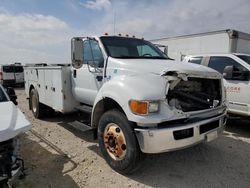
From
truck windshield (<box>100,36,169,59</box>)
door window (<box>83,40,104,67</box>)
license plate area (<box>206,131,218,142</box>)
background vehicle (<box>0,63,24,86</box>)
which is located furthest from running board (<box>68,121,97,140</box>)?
background vehicle (<box>0,63,24,86</box>)

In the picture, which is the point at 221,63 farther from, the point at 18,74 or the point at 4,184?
the point at 18,74

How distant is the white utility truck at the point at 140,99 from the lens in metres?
3.08

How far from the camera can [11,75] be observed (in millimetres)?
16812

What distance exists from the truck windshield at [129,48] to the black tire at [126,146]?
1315 millimetres

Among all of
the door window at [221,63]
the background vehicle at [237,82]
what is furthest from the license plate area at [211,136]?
the door window at [221,63]

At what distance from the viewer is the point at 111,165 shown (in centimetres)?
365

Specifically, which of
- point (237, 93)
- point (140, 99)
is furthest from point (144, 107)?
point (237, 93)

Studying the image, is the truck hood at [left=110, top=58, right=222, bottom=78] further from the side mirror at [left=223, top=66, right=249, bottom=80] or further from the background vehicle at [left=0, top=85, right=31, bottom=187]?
the side mirror at [left=223, top=66, right=249, bottom=80]

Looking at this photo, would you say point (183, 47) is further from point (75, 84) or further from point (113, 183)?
point (113, 183)

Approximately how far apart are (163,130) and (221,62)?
4307 millimetres

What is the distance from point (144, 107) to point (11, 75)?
1630cm

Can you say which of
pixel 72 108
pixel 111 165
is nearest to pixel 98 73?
pixel 72 108

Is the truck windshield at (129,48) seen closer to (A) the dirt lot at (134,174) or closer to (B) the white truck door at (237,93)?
(A) the dirt lot at (134,174)

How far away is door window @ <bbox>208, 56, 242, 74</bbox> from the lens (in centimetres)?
617
